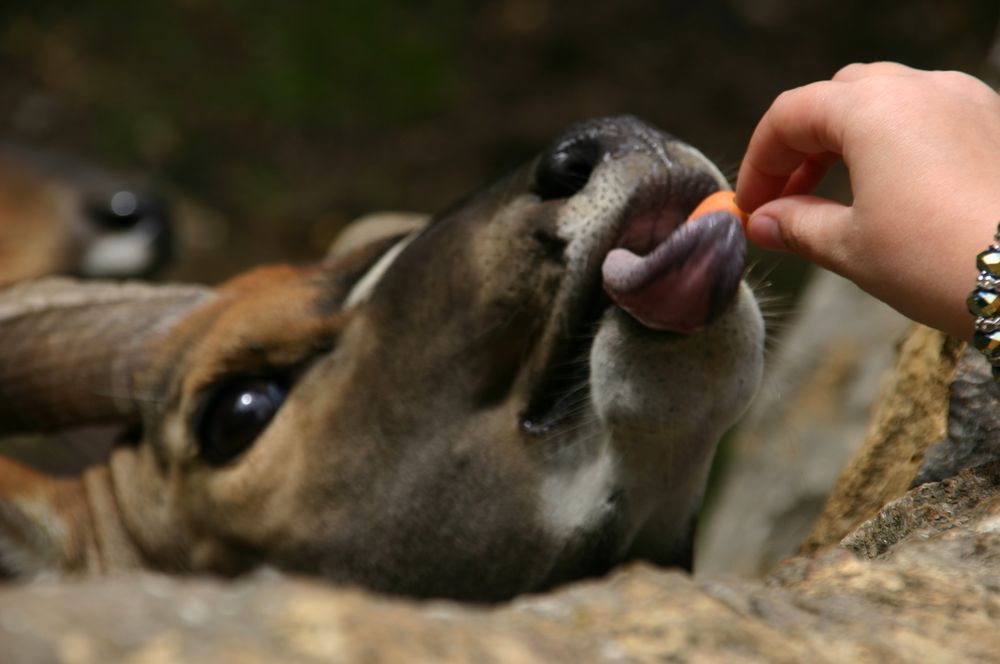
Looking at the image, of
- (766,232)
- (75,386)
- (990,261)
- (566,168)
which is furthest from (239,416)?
(990,261)

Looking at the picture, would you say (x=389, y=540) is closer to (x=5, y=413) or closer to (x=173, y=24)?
(x=5, y=413)

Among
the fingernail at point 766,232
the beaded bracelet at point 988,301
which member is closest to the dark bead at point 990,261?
the beaded bracelet at point 988,301

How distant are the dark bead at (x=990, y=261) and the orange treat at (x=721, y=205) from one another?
50cm

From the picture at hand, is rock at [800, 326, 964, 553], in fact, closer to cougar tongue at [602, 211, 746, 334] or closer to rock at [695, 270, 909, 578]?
cougar tongue at [602, 211, 746, 334]

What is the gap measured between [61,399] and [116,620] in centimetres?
199

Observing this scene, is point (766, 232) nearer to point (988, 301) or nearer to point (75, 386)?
point (988, 301)

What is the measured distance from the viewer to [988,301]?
6.88ft

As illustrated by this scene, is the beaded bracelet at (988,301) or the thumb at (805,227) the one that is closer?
the beaded bracelet at (988,301)

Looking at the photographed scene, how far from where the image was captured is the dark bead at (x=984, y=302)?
82.4 inches

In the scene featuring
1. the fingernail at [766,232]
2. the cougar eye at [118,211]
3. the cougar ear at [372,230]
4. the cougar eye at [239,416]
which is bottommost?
the cougar eye at [118,211]

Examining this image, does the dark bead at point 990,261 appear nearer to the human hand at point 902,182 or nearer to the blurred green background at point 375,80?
the human hand at point 902,182

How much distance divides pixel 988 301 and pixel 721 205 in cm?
58

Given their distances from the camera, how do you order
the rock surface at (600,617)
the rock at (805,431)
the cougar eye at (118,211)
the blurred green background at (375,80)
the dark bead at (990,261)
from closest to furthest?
the rock surface at (600,617) → the dark bead at (990,261) → the rock at (805,431) → the cougar eye at (118,211) → the blurred green background at (375,80)

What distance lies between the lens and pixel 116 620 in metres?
1.54
